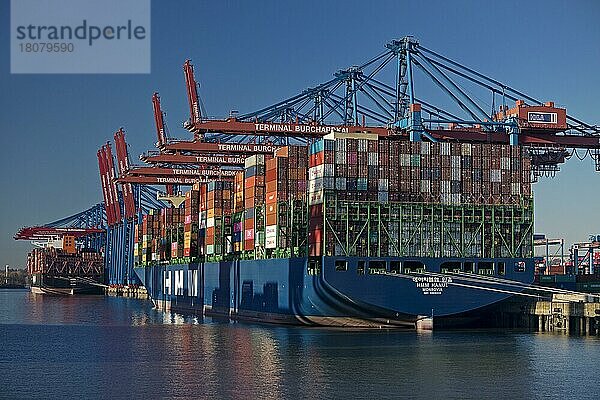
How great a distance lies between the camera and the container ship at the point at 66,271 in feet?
540

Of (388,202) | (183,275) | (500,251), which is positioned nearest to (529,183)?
(500,251)

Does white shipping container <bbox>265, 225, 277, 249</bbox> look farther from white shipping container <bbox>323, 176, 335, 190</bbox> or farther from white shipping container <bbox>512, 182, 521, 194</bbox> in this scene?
white shipping container <bbox>512, 182, 521, 194</bbox>

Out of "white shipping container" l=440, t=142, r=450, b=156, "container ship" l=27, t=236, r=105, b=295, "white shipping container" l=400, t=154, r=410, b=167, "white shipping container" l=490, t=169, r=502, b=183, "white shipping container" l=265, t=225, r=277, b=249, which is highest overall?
"white shipping container" l=440, t=142, r=450, b=156

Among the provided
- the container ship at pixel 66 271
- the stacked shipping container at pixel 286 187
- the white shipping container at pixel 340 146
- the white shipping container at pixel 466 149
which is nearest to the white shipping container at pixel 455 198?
the white shipping container at pixel 466 149

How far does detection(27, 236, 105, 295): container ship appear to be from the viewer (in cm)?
16450

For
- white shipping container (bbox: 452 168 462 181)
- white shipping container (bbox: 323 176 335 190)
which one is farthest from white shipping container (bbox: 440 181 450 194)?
white shipping container (bbox: 323 176 335 190)

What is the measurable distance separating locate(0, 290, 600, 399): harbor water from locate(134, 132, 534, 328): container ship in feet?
6.65

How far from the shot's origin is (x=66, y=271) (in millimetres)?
167375

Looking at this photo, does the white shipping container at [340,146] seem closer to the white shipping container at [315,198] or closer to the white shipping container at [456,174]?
the white shipping container at [315,198]

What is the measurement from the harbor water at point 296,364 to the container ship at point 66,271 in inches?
4067

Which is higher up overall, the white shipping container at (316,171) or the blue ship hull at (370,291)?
the white shipping container at (316,171)

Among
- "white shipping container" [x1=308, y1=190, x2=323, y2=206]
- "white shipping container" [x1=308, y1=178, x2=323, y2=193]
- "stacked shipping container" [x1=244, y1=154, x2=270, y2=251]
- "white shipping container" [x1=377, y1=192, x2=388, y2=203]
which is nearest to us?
"white shipping container" [x1=377, y1=192, x2=388, y2=203]

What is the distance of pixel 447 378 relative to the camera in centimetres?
3831

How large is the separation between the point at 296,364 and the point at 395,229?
Result: 17991 mm
